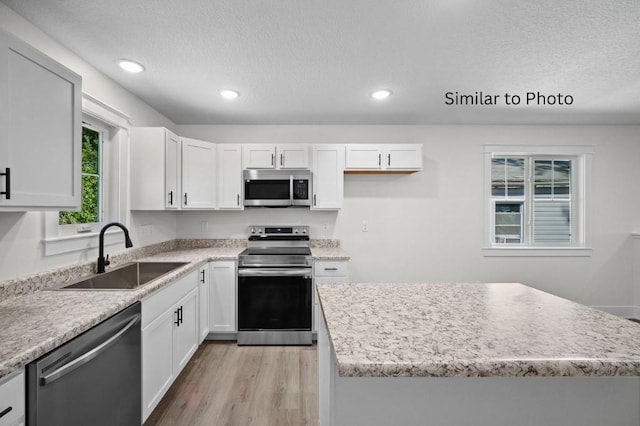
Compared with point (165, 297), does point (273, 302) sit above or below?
below

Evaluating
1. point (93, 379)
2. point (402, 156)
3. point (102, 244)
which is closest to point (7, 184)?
point (93, 379)

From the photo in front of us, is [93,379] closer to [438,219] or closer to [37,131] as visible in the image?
[37,131]

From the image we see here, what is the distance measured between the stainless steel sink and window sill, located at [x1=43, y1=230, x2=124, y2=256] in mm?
221

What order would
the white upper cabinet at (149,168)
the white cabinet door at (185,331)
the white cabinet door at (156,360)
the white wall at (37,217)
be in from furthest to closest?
the white upper cabinet at (149,168), the white cabinet door at (185,331), the white cabinet door at (156,360), the white wall at (37,217)

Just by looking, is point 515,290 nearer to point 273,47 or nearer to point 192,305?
point 273,47

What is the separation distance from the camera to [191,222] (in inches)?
146

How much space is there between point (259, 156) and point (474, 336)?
2894 mm

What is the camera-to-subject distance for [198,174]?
3.25m

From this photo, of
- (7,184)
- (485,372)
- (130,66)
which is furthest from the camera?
(130,66)

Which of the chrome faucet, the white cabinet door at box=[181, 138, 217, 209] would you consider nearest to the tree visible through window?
the chrome faucet

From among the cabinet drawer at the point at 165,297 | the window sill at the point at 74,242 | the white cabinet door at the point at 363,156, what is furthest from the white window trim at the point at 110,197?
the white cabinet door at the point at 363,156

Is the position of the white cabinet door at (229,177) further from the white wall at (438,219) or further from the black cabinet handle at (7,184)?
the black cabinet handle at (7,184)

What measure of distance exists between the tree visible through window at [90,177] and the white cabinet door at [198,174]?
0.78 m

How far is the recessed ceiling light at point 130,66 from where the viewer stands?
7.10 ft
